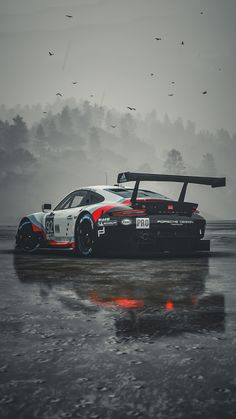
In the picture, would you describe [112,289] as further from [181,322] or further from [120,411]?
[120,411]

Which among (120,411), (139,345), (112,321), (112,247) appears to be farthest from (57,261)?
(120,411)

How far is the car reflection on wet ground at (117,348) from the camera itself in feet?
9.42

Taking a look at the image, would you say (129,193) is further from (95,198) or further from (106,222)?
(106,222)

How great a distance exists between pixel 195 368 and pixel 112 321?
1.54 metres

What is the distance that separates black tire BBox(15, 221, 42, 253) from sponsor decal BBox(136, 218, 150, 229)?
282 centimetres

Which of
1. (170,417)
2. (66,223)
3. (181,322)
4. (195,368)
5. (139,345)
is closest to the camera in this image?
(170,417)

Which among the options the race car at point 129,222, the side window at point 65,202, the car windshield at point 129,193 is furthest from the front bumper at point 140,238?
the side window at point 65,202

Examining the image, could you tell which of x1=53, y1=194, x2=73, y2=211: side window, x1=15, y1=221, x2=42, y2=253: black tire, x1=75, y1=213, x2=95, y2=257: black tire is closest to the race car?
x1=75, y1=213, x2=95, y2=257: black tire

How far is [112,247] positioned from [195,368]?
24.7ft

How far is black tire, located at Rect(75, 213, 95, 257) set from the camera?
1127cm

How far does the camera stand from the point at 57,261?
1081 cm

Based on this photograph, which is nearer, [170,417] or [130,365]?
[170,417]

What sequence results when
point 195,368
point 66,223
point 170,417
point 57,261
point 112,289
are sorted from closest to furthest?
1. point 170,417
2. point 195,368
3. point 112,289
4. point 57,261
5. point 66,223

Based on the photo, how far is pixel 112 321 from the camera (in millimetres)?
4941
